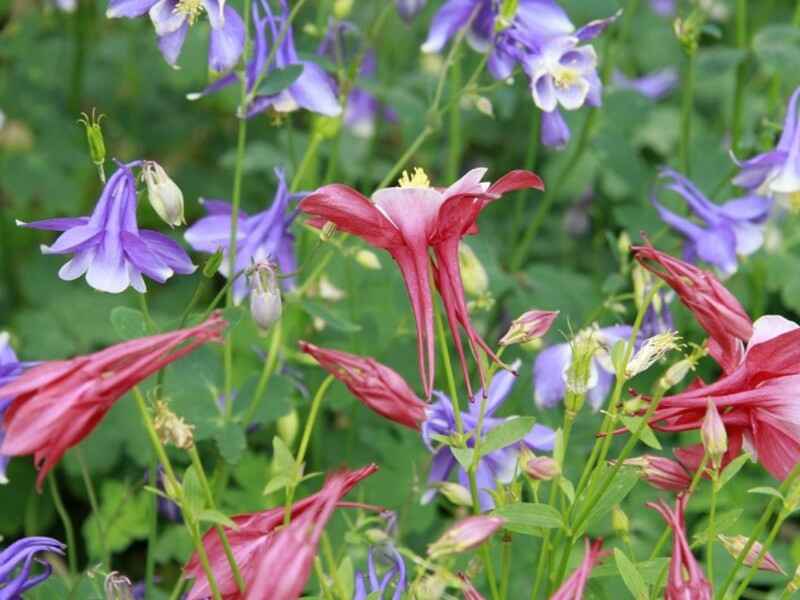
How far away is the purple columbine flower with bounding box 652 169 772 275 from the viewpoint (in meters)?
1.99

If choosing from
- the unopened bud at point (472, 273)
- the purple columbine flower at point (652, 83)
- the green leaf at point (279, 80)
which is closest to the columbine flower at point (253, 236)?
the green leaf at point (279, 80)

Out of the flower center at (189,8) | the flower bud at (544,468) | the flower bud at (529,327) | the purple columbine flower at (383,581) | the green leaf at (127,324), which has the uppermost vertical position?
the flower center at (189,8)

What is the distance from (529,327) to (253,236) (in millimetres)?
601

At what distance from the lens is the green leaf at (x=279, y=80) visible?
165 centimetres

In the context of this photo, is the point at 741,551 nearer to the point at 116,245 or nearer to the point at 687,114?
the point at 116,245

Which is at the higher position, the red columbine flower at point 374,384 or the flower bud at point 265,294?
the red columbine flower at point 374,384

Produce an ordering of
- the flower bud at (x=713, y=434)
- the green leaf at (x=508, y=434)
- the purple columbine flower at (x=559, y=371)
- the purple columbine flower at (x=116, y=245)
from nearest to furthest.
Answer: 1. the flower bud at (x=713, y=434)
2. the green leaf at (x=508, y=434)
3. the purple columbine flower at (x=116, y=245)
4. the purple columbine flower at (x=559, y=371)

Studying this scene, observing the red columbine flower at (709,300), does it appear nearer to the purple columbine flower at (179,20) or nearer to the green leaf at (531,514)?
the green leaf at (531,514)

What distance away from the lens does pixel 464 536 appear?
97 centimetres

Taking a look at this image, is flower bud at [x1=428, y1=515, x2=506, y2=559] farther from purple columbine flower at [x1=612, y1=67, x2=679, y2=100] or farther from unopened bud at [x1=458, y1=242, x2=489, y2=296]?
purple columbine flower at [x1=612, y1=67, x2=679, y2=100]

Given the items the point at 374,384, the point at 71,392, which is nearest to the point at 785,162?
the point at 374,384

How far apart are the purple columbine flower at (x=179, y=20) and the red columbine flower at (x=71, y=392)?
59cm

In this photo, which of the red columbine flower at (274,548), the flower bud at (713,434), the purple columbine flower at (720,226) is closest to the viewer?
the red columbine flower at (274,548)

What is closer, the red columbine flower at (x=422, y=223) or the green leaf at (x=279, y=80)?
the red columbine flower at (x=422, y=223)
